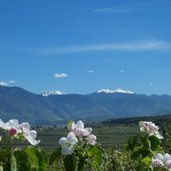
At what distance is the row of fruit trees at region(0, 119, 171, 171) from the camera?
4648 millimetres

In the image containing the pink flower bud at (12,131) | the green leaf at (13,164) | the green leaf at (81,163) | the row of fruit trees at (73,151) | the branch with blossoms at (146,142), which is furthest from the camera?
the branch with blossoms at (146,142)

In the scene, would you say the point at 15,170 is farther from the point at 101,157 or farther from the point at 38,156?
the point at 101,157

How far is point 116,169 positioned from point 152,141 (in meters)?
5.27

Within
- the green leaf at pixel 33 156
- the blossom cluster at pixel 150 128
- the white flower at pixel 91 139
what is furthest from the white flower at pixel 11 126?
the blossom cluster at pixel 150 128

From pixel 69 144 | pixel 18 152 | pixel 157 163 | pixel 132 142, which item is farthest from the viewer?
pixel 132 142

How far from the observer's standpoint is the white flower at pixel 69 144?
5.37 meters

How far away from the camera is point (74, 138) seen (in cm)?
542

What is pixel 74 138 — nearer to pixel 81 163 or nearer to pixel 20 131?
pixel 81 163

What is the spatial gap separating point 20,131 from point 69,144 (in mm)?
733

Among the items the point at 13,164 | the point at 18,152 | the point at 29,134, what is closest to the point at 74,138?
the point at 29,134

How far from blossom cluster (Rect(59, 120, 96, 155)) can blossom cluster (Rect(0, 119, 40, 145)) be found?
2.00ft

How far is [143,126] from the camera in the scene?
7.01 m

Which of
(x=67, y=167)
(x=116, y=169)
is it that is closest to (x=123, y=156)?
(x=116, y=169)

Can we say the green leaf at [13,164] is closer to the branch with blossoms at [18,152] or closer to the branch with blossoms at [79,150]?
the branch with blossoms at [18,152]
